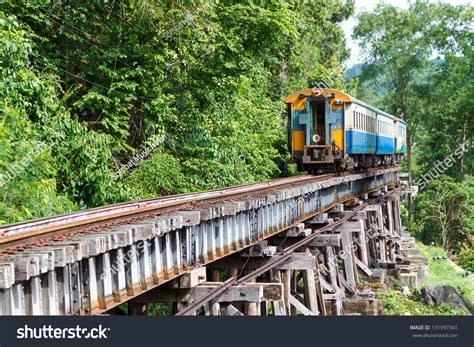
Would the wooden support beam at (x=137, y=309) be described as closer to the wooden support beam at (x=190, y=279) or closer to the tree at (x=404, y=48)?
the wooden support beam at (x=190, y=279)

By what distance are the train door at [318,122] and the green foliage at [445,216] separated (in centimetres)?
2647

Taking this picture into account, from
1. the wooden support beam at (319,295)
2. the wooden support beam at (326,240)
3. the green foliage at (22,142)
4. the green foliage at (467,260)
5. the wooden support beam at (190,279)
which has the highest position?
the green foliage at (22,142)

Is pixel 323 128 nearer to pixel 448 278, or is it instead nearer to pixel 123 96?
pixel 123 96

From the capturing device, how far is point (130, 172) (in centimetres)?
1587

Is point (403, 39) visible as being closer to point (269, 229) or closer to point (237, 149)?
point (237, 149)

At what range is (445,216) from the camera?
4334 cm

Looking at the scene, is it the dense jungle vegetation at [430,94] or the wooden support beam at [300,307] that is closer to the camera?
the wooden support beam at [300,307]

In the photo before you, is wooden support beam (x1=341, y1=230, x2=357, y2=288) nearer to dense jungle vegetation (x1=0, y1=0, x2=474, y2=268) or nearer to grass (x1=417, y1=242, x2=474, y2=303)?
dense jungle vegetation (x1=0, y1=0, x2=474, y2=268)

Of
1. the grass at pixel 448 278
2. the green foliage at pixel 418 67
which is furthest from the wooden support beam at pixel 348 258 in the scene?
the green foliage at pixel 418 67

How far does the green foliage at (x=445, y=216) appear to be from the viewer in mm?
43344

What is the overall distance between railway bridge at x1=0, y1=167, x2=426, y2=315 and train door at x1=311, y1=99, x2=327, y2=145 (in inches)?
113

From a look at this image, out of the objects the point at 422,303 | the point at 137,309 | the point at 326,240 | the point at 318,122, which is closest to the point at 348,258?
the point at 326,240

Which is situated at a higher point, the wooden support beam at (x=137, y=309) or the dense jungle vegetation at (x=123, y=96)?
the dense jungle vegetation at (x=123, y=96)

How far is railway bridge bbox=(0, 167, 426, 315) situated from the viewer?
5.16 m
